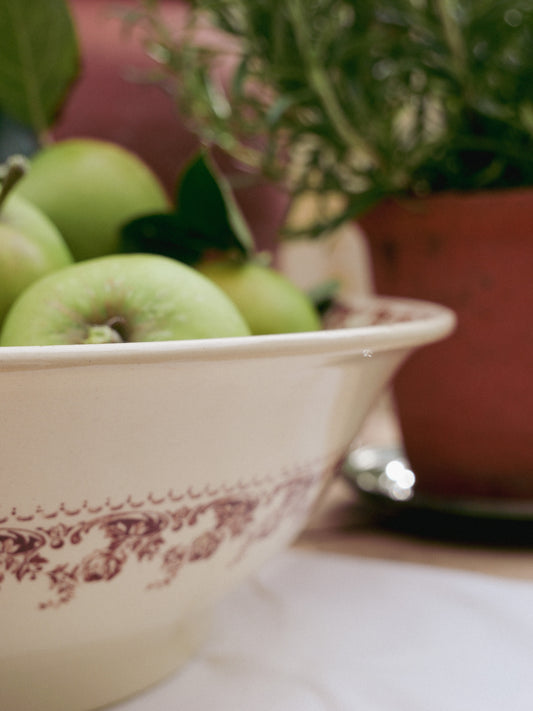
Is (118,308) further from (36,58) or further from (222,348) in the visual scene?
(36,58)

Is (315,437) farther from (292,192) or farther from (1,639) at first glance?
(292,192)

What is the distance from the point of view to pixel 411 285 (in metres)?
0.50

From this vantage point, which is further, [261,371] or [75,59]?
[75,59]

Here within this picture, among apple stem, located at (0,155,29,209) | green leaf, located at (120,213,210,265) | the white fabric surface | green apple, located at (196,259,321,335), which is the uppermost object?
apple stem, located at (0,155,29,209)

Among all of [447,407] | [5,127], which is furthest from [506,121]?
[5,127]

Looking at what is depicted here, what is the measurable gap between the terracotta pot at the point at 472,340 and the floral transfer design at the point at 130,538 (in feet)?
0.72

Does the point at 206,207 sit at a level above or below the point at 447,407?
→ above

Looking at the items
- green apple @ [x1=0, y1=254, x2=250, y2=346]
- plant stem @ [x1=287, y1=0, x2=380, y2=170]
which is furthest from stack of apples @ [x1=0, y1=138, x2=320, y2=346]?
plant stem @ [x1=287, y1=0, x2=380, y2=170]

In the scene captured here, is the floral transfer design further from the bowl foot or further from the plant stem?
the plant stem

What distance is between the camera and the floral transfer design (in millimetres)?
243

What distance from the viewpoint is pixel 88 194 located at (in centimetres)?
40

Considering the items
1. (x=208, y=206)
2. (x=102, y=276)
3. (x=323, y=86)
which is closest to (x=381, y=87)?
(x=323, y=86)

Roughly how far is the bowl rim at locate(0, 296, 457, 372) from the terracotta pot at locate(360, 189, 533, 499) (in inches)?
6.6

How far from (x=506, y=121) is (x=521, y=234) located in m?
0.07
